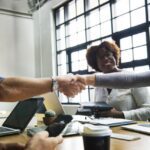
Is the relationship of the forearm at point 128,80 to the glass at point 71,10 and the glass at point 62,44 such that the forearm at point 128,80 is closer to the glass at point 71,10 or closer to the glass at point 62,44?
the glass at point 71,10

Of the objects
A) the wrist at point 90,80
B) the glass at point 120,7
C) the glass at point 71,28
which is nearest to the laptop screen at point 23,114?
the wrist at point 90,80

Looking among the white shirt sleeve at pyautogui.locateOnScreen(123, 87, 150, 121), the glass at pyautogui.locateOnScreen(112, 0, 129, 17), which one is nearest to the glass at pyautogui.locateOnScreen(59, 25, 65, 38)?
the glass at pyautogui.locateOnScreen(112, 0, 129, 17)

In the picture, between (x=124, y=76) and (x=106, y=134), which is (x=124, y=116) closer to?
(x=124, y=76)

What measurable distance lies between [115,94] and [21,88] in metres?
1.44

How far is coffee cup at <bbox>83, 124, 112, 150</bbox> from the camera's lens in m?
0.81

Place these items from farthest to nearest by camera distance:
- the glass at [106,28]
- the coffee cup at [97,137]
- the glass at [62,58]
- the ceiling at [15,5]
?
the ceiling at [15,5]
the glass at [62,58]
the glass at [106,28]
the coffee cup at [97,137]

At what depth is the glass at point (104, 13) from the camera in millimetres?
4562

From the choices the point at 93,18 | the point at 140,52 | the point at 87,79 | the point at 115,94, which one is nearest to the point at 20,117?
the point at 87,79

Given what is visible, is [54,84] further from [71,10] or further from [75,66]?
[71,10]

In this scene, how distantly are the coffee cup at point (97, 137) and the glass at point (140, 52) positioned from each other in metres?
3.11

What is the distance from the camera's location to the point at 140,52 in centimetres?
389

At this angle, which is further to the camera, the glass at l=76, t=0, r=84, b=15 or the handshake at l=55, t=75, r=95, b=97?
the glass at l=76, t=0, r=84, b=15

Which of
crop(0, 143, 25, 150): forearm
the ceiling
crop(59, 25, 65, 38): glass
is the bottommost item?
crop(0, 143, 25, 150): forearm

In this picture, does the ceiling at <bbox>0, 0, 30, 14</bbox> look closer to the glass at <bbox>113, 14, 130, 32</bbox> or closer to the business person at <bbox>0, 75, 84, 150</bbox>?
the glass at <bbox>113, 14, 130, 32</bbox>
